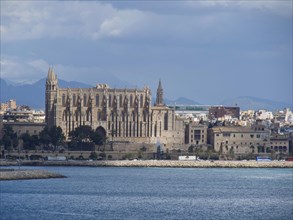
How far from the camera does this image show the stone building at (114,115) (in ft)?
581

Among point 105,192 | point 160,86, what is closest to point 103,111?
point 160,86

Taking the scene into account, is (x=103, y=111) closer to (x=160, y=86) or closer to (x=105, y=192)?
(x=160, y=86)

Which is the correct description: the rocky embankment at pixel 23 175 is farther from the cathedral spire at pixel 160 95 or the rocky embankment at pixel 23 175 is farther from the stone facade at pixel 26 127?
the cathedral spire at pixel 160 95

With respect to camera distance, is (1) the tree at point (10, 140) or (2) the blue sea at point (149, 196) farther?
(1) the tree at point (10, 140)

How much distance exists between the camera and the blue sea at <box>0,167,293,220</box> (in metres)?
77.2

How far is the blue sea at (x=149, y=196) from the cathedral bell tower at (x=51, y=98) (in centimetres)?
4843

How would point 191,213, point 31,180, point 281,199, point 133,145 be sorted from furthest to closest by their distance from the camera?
point 133,145
point 31,180
point 281,199
point 191,213

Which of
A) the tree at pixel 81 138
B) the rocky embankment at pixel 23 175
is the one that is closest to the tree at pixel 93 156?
the tree at pixel 81 138

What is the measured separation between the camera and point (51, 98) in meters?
180

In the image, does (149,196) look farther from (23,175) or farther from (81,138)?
(81,138)

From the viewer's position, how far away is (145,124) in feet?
588

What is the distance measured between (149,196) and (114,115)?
281 feet

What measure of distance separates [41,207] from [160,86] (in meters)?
118

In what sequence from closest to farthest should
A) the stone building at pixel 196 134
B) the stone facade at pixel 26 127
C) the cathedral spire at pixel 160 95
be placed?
the stone facade at pixel 26 127
the stone building at pixel 196 134
the cathedral spire at pixel 160 95
